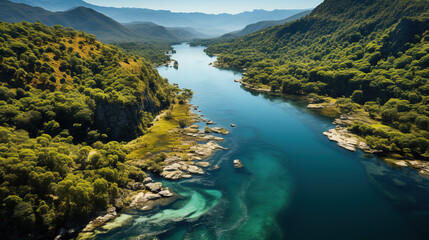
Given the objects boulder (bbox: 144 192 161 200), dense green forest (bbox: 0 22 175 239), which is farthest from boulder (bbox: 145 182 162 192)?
dense green forest (bbox: 0 22 175 239)

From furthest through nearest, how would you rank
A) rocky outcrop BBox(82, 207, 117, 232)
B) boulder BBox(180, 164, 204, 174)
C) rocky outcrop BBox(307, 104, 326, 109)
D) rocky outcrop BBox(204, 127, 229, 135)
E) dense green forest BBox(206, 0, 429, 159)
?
1. rocky outcrop BBox(307, 104, 326, 109)
2. rocky outcrop BBox(204, 127, 229, 135)
3. dense green forest BBox(206, 0, 429, 159)
4. boulder BBox(180, 164, 204, 174)
5. rocky outcrop BBox(82, 207, 117, 232)

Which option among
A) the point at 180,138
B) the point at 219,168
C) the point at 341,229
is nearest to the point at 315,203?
the point at 341,229

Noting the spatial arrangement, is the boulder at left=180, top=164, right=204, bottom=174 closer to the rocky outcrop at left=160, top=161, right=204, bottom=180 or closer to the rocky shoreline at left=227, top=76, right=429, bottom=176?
the rocky outcrop at left=160, top=161, right=204, bottom=180

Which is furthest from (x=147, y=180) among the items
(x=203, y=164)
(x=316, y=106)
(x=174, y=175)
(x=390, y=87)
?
(x=390, y=87)

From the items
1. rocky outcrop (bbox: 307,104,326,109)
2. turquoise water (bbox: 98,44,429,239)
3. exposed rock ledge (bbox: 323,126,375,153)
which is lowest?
turquoise water (bbox: 98,44,429,239)

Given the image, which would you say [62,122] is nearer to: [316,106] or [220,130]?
[220,130]

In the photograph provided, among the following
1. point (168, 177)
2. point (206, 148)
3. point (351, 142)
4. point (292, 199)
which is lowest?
Result: point (292, 199)
